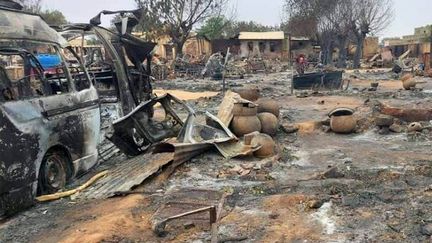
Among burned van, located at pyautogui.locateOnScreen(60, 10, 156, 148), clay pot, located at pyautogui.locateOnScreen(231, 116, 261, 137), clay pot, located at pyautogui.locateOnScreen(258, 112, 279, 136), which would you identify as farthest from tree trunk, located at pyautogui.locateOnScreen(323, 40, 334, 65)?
clay pot, located at pyautogui.locateOnScreen(231, 116, 261, 137)

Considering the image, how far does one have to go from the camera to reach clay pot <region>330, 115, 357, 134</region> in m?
10.8

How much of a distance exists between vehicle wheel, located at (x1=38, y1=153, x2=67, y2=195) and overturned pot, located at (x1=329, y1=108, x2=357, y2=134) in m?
6.37

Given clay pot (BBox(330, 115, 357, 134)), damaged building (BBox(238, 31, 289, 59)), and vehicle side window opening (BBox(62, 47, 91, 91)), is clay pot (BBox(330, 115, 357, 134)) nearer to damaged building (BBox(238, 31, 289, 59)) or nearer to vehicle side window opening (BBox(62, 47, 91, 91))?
vehicle side window opening (BBox(62, 47, 91, 91))

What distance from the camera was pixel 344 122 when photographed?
10812 mm

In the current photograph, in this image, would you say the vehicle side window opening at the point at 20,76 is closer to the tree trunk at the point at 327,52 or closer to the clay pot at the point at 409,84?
the clay pot at the point at 409,84

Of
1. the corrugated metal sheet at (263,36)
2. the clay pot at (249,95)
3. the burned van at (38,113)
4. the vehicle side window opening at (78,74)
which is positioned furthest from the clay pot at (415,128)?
the corrugated metal sheet at (263,36)

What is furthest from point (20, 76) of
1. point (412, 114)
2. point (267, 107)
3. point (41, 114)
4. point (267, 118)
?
point (412, 114)

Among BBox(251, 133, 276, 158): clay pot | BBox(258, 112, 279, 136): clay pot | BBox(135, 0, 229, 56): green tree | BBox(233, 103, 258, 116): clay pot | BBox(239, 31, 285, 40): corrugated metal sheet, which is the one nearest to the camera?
BBox(251, 133, 276, 158): clay pot

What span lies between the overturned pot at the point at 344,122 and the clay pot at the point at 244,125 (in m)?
2.24

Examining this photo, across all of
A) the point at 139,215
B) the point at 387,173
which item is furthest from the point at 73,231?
the point at 387,173

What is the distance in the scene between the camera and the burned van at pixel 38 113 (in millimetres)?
5438

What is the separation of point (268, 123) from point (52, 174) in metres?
5.00

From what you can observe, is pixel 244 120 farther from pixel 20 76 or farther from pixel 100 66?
pixel 20 76

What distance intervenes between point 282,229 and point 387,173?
2.85 metres
